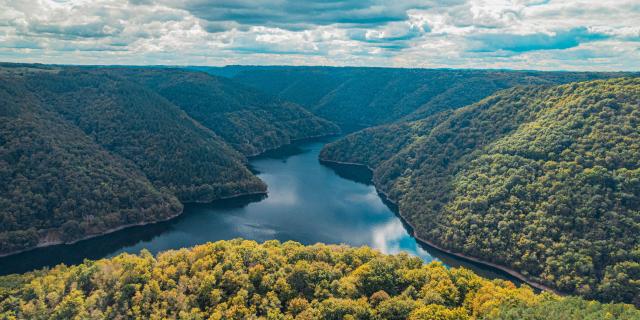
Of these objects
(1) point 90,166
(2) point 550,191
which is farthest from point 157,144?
(2) point 550,191

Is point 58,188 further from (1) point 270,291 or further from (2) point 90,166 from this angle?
(1) point 270,291

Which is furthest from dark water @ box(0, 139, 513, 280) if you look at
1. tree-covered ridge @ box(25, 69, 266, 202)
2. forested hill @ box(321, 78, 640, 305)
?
tree-covered ridge @ box(25, 69, 266, 202)

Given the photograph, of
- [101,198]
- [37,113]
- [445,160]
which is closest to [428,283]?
[445,160]

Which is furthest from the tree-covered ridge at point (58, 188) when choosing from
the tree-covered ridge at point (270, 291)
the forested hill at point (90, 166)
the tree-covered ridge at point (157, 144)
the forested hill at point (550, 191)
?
the forested hill at point (550, 191)

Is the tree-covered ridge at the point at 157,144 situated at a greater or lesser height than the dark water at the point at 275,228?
greater

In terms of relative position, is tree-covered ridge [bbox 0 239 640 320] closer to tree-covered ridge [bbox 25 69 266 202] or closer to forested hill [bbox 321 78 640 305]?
forested hill [bbox 321 78 640 305]

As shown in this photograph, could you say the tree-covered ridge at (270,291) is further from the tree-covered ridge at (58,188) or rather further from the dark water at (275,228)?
the tree-covered ridge at (58,188)
